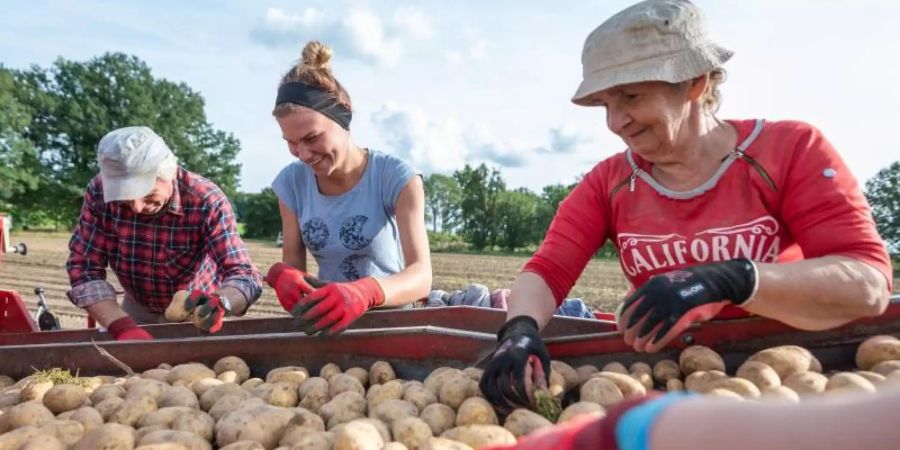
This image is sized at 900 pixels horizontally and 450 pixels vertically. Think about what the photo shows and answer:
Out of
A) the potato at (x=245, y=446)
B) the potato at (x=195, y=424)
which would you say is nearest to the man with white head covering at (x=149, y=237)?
the potato at (x=195, y=424)

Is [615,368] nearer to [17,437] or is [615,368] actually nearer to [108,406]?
[108,406]

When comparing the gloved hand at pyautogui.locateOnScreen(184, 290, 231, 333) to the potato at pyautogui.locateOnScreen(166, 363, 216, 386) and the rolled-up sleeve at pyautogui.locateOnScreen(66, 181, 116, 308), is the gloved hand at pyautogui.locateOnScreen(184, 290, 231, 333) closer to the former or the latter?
the potato at pyautogui.locateOnScreen(166, 363, 216, 386)

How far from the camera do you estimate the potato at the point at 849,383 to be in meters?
1.60

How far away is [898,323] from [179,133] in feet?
163

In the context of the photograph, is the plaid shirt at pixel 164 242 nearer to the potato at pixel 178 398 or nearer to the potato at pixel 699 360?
the potato at pixel 178 398

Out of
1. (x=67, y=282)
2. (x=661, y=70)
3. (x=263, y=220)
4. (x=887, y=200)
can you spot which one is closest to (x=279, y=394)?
(x=661, y=70)

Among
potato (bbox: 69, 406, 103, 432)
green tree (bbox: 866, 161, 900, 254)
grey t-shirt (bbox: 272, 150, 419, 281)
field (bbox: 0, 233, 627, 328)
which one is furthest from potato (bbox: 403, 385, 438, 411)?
green tree (bbox: 866, 161, 900, 254)

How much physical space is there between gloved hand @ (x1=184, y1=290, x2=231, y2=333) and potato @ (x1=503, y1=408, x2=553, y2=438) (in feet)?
4.55

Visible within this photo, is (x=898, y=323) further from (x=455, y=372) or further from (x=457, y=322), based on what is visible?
(x=457, y=322)

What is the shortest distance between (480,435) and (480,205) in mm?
48788

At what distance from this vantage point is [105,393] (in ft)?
6.20

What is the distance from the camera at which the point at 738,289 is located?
1681mm

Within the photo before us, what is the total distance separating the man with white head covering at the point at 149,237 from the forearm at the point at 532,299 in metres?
1.34

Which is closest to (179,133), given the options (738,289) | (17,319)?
(17,319)
